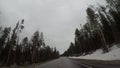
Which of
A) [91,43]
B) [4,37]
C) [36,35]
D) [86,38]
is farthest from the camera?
[86,38]

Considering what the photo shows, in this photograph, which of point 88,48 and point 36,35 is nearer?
point 36,35

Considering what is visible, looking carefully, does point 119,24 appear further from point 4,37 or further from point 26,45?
point 26,45

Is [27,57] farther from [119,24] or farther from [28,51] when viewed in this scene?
[119,24]

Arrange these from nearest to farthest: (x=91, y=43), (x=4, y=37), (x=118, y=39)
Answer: (x=118, y=39) → (x=4, y=37) → (x=91, y=43)

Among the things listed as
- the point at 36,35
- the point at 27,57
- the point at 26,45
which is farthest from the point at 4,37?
the point at 27,57

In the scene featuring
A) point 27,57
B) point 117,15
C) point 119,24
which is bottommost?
point 27,57

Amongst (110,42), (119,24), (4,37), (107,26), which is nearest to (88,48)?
(110,42)

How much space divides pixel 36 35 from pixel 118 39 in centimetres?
3730

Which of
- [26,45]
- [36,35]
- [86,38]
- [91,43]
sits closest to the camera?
[36,35]

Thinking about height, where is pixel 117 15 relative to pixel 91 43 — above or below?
above

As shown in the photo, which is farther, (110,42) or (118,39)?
(110,42)

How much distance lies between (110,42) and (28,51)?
5411cm

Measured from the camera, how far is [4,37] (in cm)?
5397

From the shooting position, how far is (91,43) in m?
65.6
